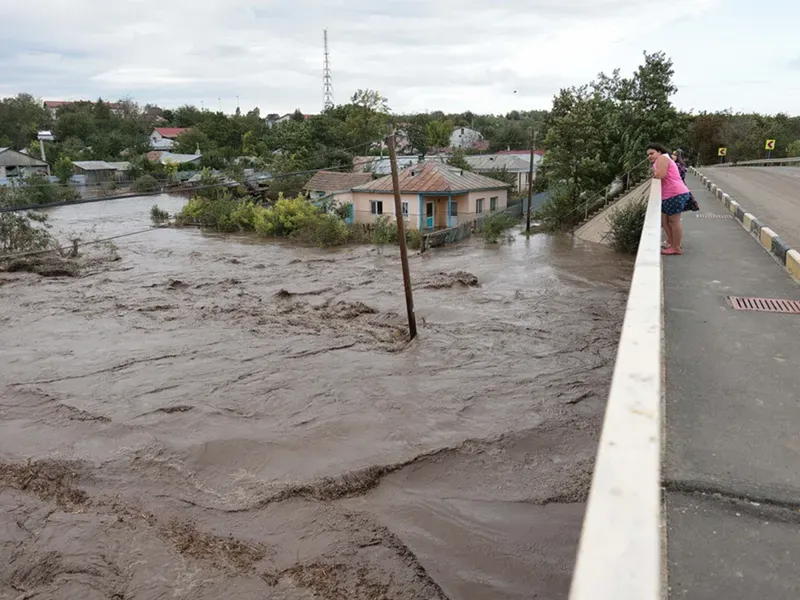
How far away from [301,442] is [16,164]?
54.9 m

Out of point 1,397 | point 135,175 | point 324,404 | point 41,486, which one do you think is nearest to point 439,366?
point 324,404

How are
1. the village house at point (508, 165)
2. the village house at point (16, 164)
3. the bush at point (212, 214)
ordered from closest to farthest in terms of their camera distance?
1. the bush at point (212, 214)
2. the village house at point (508, 165)
3. the village house at point (16, 164)

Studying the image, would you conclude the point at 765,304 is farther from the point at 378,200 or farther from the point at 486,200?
the point at 486,200

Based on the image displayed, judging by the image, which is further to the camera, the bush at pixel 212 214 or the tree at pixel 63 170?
the tree at pixel 63 170

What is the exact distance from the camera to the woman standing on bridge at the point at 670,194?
7.17 meters

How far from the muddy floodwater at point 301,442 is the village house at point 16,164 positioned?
39.9 meters

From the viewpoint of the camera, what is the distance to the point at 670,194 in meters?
7.26

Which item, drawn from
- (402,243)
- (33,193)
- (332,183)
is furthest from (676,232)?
(33,193)

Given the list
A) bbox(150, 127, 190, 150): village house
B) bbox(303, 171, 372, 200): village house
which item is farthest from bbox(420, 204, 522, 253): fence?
bbox(150, 127, 190, 150): village house

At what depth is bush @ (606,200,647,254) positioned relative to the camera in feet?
63.7

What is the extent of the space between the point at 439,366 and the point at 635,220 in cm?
1202

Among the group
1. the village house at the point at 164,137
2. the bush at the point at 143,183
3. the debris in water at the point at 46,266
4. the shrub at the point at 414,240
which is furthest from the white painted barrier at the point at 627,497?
the village house at the point at 164,137

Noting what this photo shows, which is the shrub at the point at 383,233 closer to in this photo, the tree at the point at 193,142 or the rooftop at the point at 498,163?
the rooftop at the point at 498,163

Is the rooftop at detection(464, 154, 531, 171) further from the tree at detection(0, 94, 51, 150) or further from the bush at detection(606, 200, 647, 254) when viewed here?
the tree at detection(0, 94, 51, 150)
